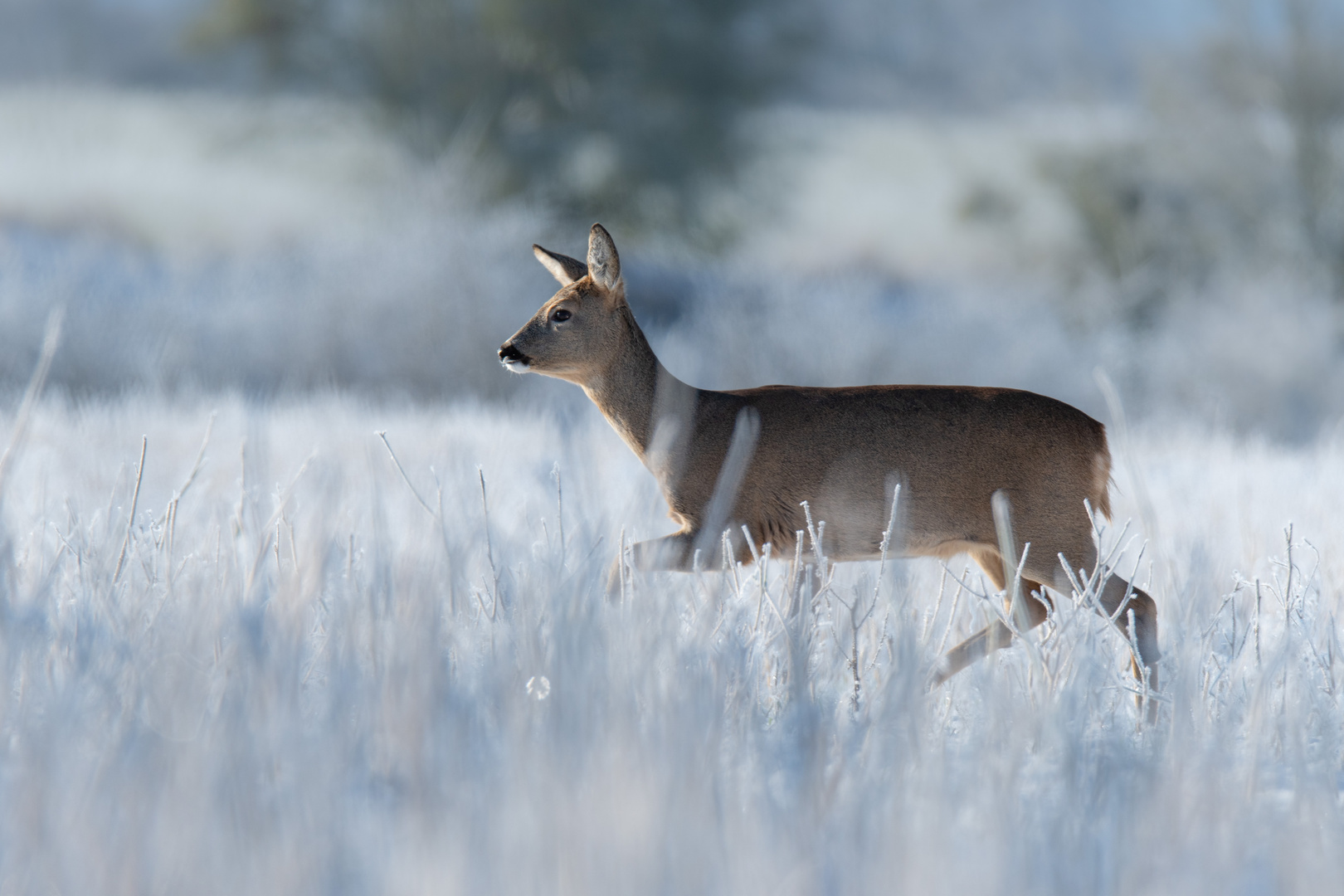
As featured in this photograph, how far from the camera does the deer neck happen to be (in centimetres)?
405

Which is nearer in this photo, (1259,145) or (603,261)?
(603,261)

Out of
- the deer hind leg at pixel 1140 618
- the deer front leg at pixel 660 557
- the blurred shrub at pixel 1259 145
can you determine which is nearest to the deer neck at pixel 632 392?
the deer front leg at pixel 660 557

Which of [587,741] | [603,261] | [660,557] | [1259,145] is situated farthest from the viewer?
[1259,145]

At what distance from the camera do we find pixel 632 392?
4.07m

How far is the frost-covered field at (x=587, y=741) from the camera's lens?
169 centimetres

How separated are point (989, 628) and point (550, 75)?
698 inches

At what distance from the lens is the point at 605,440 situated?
7555mm

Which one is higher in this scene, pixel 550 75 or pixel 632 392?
pixel 550 75

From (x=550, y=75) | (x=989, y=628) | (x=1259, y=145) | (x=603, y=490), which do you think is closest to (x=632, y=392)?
(x=603, y=490)

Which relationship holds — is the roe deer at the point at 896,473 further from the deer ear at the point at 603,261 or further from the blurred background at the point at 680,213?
the blurred background at the point at 680,213

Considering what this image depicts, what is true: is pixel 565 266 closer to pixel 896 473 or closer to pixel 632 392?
pixel 632 392

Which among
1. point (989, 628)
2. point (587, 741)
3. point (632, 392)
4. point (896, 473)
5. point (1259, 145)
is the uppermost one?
point (1259, 145)

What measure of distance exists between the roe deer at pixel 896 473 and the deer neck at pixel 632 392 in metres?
0.18

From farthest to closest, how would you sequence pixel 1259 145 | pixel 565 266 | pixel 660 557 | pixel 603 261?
pixel 1259 145 < pixel 565 266 < pixel 603 261 < pixel 660 557
